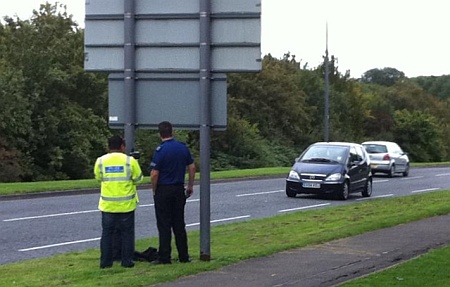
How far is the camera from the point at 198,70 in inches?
476

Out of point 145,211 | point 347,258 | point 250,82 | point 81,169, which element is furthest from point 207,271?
point 250,82

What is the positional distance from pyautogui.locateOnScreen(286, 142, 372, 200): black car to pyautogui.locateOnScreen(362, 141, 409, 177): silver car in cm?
1266

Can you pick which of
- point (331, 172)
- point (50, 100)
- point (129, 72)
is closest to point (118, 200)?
point (129, 72)

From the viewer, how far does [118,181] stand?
11.6 m

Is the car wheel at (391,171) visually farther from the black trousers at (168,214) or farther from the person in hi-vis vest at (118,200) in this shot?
the person in hi-vis vest at (118,200)

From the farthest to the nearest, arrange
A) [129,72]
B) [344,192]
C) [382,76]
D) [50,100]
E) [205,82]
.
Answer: [382,76] → [50,100] → [344,192] → [129,72] → [205,82]

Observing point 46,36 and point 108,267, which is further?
point 46,36

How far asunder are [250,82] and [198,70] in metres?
54.8

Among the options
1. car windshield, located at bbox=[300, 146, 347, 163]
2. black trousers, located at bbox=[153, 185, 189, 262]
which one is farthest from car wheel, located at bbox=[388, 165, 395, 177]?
black trousers, located at bbox=[153, 185, 189, 262]

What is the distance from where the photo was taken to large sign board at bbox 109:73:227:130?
39.6 feet

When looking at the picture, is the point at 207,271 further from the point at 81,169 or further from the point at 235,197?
the point at 81,169

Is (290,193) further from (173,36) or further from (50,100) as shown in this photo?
(50,100)

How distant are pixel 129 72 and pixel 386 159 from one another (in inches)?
1196

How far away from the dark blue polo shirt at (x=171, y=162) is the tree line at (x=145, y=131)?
30.7 meters
